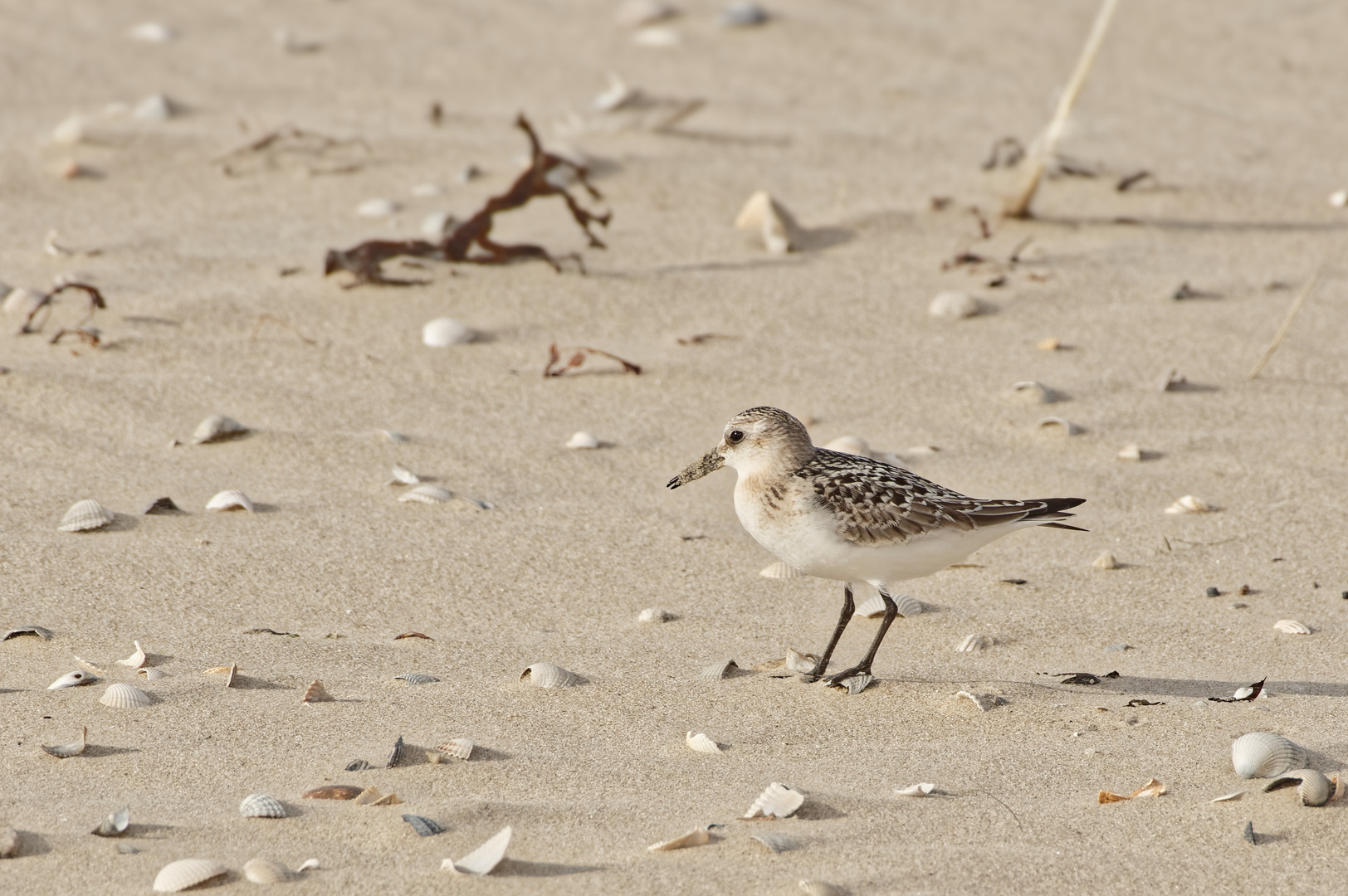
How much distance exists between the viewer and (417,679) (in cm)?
420

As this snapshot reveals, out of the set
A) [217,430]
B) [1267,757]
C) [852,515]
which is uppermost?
[852,515]

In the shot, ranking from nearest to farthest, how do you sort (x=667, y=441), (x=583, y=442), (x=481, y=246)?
(x=583, y=442) → (x=667, y=441) → (x=481, y=246)

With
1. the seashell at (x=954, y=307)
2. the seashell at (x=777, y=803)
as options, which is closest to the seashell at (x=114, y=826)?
the seashell at (x=777, y=803)

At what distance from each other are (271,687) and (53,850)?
94cm

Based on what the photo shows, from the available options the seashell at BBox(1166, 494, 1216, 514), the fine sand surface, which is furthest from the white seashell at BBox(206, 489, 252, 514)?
the seashell at BBox(1166, 494, 1216, 514)

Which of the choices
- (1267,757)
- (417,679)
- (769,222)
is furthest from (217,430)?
(1267,757)

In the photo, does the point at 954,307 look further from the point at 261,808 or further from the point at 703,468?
the point at 261,808

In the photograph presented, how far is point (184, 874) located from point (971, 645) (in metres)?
2.50

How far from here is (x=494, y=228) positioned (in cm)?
785

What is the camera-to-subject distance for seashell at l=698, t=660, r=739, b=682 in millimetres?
4336

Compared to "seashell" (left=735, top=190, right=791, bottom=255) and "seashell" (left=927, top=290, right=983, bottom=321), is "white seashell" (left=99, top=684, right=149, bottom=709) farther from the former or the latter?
"seashell" (left=735, top=190, right=791, bottom=255)

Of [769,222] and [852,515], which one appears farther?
[769,222]

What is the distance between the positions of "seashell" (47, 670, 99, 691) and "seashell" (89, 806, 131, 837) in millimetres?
788

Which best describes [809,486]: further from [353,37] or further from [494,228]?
[353,37]
